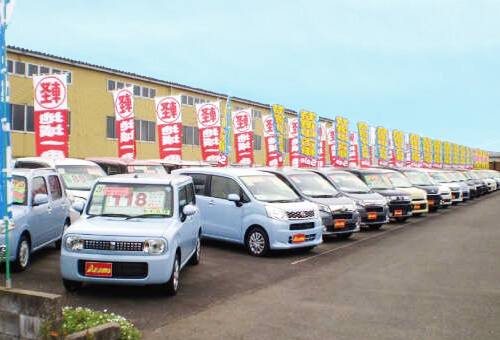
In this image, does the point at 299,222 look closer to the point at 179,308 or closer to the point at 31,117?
the point at 179,308

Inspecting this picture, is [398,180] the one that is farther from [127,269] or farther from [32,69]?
[32,69]

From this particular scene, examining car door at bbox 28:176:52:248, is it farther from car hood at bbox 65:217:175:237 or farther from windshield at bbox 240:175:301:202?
windshield at bbox 240:175:301:202

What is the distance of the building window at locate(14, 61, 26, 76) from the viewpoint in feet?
97.3

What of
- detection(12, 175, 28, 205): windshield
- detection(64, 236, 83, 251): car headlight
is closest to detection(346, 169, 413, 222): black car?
detection(12, 175, 28, 205): windshield

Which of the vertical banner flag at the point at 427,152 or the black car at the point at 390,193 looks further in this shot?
the vertical banner flag at the point at 427,152

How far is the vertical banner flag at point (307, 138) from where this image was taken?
95.7ft

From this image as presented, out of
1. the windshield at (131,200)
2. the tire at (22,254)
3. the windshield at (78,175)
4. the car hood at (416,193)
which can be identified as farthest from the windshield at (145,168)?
the windshield at (131,200)

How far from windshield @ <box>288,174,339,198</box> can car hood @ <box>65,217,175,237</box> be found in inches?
273

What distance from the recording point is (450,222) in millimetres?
18750

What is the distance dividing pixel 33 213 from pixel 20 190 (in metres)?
0.48

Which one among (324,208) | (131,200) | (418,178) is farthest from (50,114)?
(418,178)

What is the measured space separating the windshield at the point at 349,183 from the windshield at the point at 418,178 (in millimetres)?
7299

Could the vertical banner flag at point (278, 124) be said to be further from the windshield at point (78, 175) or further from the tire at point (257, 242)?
the tire at point (257, 242)

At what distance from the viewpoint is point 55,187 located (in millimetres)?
10633
